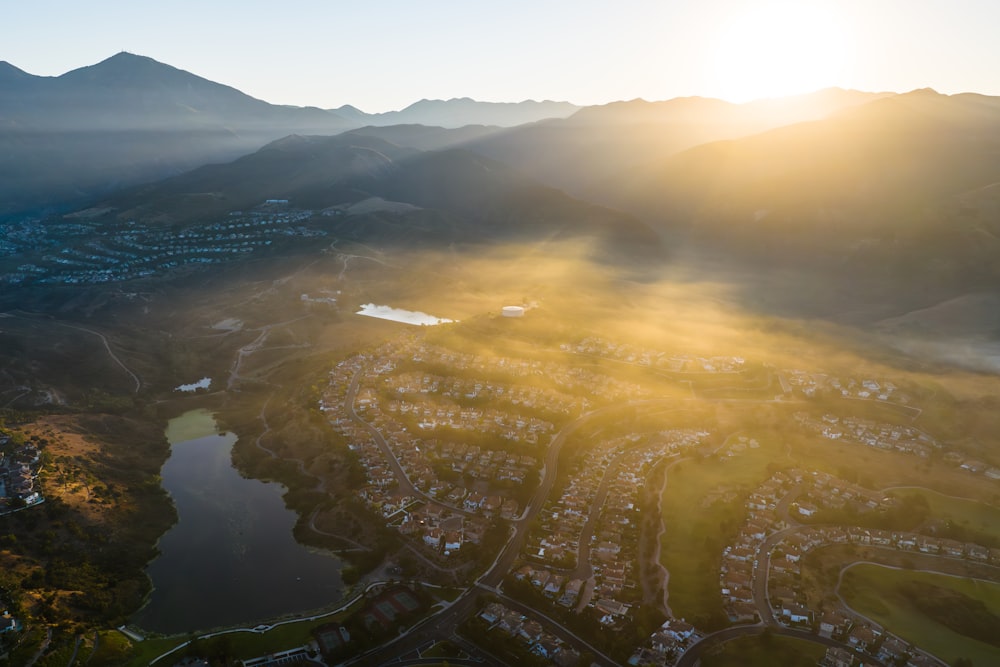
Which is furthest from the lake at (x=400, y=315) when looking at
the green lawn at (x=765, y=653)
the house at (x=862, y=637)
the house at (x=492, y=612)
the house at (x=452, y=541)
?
the house at (x=862, y=637)

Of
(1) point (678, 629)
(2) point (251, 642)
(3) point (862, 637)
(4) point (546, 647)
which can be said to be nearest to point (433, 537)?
(4) point (546, 647)

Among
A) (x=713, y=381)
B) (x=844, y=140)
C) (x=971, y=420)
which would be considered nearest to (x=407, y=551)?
(x=713, y=381)

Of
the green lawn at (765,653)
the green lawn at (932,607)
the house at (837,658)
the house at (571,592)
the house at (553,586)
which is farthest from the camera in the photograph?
the house at (553,586)

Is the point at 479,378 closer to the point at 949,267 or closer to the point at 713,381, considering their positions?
the point at 713,381

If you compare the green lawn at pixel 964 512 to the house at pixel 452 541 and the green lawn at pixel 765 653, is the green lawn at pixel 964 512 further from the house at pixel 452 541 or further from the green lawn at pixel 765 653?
the house at pixel 452 541

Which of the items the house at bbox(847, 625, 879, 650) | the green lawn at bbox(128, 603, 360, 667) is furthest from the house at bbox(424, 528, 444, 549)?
the house at bbox(847, 625, 879, 650)
